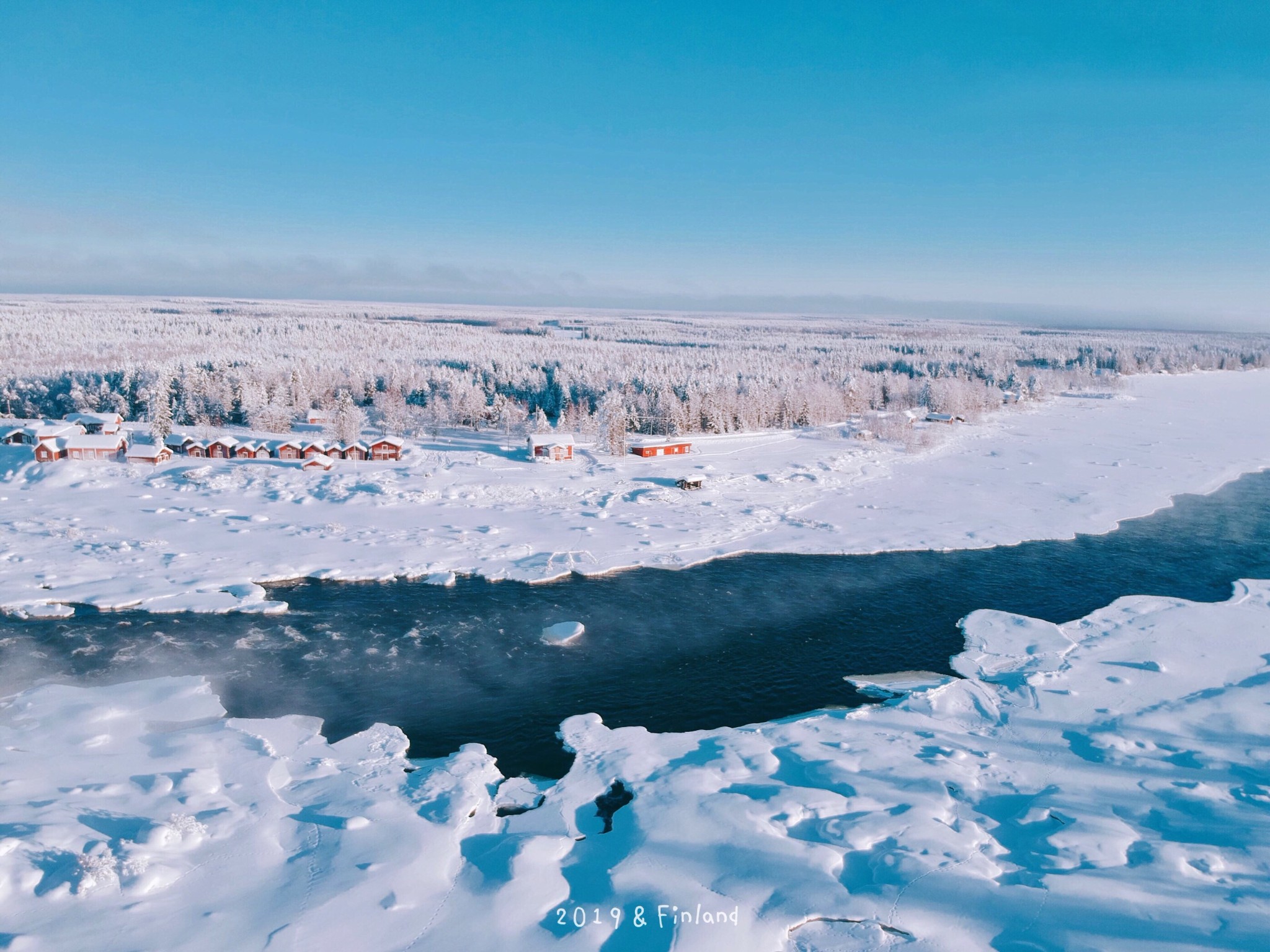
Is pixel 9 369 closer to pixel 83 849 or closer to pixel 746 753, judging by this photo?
pixel 83 849

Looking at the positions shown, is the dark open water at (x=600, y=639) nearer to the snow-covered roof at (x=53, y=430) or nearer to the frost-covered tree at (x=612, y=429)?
the frost-covered tree at (x=612, y=429)

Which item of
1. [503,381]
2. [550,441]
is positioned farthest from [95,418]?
[503,381]

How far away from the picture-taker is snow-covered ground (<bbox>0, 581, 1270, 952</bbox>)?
43.1ft

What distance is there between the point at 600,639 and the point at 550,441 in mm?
33392

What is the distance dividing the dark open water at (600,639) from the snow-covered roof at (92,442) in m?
28.0

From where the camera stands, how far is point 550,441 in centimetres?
5909

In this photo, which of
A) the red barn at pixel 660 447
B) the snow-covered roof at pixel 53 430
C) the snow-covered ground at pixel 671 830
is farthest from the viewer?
the red barn at pixel 660 447

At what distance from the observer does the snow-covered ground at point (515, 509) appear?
1356 inches

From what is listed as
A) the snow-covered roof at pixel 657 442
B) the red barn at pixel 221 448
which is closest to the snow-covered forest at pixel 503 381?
the snow-covered roof at pixel 657 442

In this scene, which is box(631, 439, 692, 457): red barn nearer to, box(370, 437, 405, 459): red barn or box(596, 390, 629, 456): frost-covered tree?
box(596, 390, 629, 456): frost-covered tree

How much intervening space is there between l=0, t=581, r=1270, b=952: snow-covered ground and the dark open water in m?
1.50

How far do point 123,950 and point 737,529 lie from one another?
3403 centimetres

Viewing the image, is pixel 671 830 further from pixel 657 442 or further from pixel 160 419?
pixel 160 419

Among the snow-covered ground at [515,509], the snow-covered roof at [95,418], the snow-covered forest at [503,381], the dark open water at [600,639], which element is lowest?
the dark open water at [600,639]
